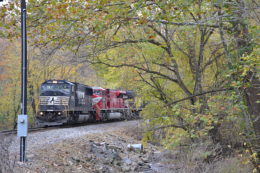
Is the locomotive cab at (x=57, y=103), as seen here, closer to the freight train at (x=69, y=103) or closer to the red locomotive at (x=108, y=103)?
→ the freight train at (x=69, y=103)

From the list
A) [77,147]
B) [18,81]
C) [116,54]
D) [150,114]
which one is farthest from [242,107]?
[18,81]

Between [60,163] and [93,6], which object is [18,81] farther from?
[93,6]

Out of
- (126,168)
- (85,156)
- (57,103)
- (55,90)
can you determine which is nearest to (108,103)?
(55,90)

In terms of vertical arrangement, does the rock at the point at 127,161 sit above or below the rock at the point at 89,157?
below

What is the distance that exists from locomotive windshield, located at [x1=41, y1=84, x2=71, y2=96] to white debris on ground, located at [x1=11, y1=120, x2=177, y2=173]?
4.18m

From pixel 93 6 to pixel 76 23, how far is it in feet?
3.10

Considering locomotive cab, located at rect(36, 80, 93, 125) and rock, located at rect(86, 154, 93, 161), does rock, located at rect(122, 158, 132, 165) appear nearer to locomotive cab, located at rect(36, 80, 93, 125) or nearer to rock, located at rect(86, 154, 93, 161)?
rock, located at rect(86, 154, 93, 161)

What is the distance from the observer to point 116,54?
52.8ft

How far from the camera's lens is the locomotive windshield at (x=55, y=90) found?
80.9 feet

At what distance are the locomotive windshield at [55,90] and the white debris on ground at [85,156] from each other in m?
4.18

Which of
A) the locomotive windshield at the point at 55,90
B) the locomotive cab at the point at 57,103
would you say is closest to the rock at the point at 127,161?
the locomotive cab at the point at 57,103

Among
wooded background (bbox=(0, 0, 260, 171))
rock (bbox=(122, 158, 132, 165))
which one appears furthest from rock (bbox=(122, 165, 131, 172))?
wooded background (bbox=(0, 0, 260, 171))

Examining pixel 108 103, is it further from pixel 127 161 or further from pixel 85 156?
pixel 85 156

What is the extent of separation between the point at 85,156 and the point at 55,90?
32.0ft
